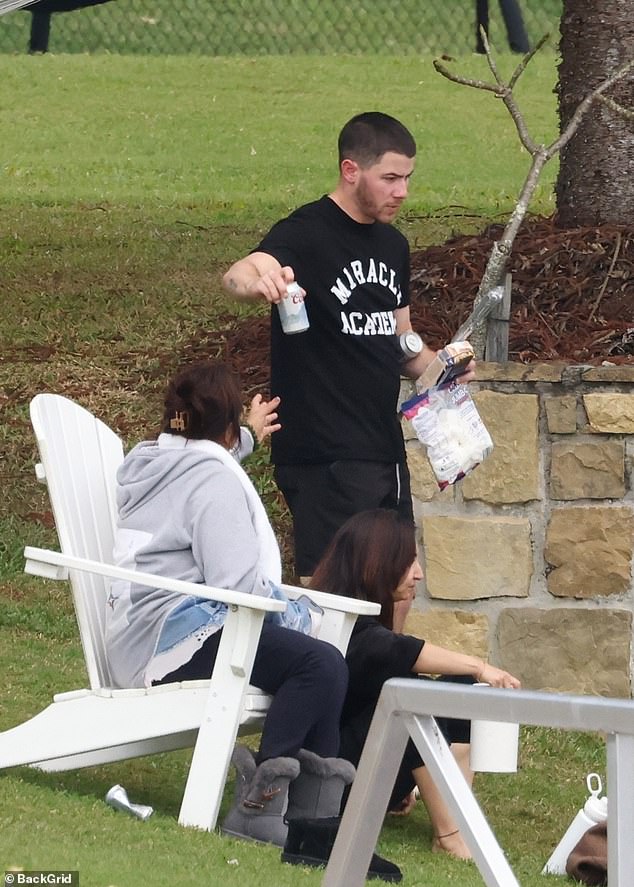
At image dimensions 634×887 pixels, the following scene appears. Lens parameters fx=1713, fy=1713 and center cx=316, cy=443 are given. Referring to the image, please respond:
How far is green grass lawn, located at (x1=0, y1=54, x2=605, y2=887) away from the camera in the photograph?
4.18 meters

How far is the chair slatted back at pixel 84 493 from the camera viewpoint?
14.9 ft

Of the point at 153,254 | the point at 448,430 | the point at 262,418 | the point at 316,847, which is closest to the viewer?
the point at 316,847

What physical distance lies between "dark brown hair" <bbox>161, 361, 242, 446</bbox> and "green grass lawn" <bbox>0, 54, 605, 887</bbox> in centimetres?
98

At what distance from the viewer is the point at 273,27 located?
21281 millimetres

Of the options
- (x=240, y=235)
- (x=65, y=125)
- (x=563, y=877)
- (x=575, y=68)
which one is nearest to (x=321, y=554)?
(x=563, y=877)

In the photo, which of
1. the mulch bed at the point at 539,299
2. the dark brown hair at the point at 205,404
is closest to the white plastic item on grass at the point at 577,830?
the dark brown hair at the point at 205,404

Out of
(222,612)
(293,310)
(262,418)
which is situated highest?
(293,310)

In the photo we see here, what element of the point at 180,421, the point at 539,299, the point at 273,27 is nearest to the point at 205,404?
the point at 180,421

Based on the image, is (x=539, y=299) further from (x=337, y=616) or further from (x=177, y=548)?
(x=177, y=548)

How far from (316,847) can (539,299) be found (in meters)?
3.95

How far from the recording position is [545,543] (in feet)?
18.4

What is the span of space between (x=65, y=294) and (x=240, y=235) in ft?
5.46

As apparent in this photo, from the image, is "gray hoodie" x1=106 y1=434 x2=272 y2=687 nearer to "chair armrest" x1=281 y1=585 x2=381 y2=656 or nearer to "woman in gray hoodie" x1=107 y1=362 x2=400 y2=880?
"woman in gray hoodie" x1=107 y1=362 x2=400 y2=880

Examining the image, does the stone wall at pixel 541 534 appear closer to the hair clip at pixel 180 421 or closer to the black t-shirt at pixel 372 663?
the black t-shirt at pixel 372 663
